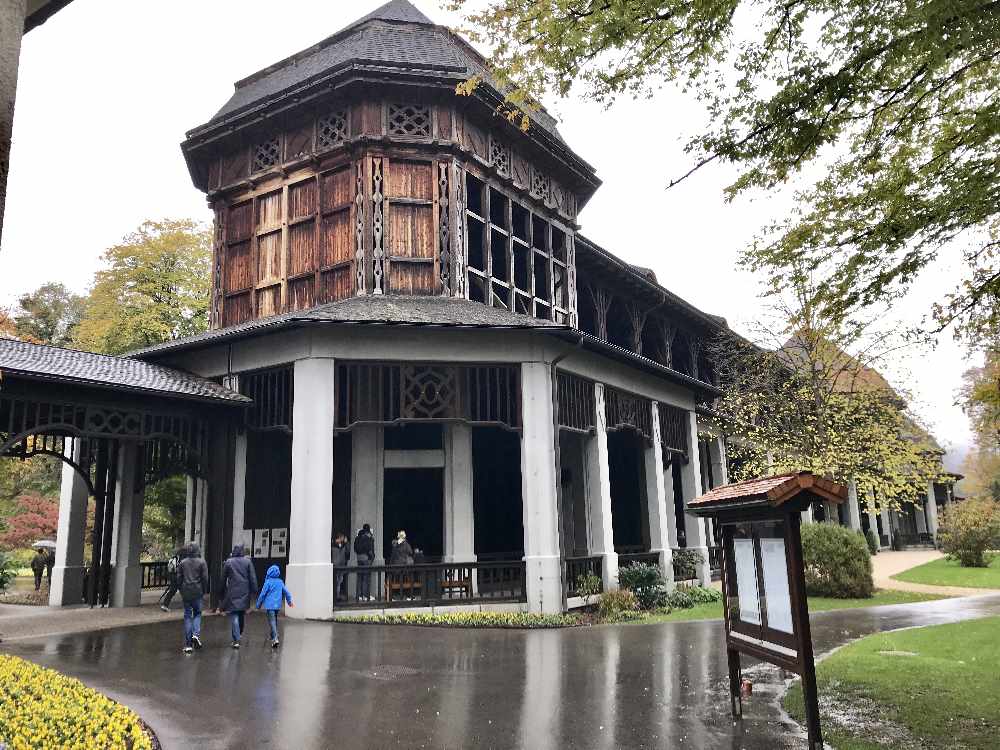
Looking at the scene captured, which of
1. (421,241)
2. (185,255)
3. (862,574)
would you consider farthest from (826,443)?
(185,255)

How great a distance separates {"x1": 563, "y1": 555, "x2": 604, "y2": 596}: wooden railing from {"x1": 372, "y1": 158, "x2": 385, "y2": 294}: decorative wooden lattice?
815cm

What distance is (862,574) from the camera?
20.3 metres

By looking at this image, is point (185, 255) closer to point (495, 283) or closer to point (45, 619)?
point (495, 283)

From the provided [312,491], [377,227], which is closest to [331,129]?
[377,227]

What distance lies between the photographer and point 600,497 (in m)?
19.2

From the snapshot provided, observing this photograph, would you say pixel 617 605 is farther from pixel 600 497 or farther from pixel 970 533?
pixel 970 533

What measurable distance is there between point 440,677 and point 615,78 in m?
7.57

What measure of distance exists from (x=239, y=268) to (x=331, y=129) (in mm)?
4860

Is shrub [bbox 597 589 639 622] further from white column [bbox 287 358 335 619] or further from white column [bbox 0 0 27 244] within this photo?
white column [bbox 0 0 27 244]

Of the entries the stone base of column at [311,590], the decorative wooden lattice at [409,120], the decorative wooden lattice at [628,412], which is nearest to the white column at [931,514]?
the decorative wooden lattice at [628,412]

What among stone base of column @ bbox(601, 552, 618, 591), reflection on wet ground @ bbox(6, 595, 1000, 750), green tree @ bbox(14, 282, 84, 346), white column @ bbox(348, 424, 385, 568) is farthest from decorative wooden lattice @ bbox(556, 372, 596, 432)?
green tree @ bbox(14, 282, 84, 346)

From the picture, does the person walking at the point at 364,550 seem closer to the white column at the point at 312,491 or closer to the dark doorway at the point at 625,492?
the white column at the point at 312,491

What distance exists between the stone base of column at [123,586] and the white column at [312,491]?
4.70 metres

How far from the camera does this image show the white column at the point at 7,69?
11.7 feet
